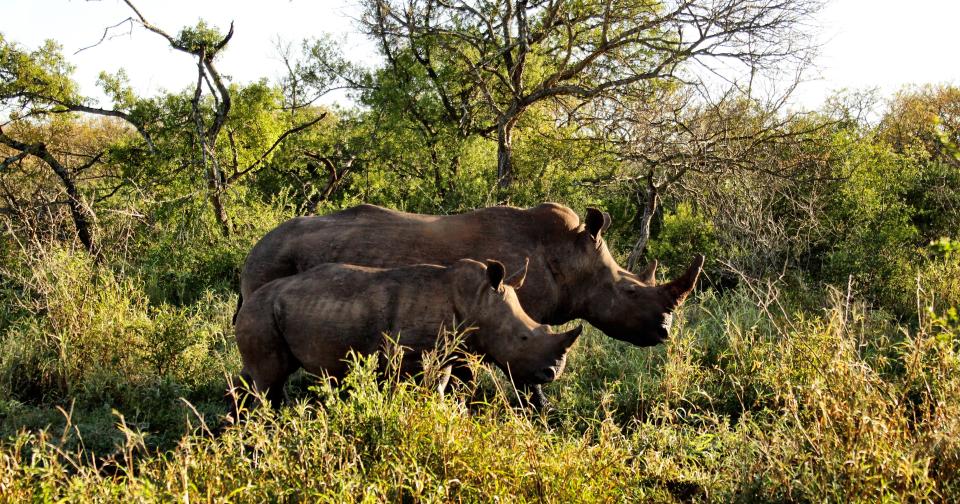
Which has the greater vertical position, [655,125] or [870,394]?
[655,125]

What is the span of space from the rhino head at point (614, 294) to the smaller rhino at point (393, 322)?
4.56ft

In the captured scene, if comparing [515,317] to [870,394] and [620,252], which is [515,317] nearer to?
[870,394]

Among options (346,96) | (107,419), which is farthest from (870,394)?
(346,96)

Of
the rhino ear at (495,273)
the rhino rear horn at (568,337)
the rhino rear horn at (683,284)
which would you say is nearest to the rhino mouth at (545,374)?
the rhino rear horn at (568,337)

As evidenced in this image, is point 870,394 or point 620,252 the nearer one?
point 870,394

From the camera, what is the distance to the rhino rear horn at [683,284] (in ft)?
21.0

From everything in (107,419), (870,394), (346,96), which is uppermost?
(346,96)

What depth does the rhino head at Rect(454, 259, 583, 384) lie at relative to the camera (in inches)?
204

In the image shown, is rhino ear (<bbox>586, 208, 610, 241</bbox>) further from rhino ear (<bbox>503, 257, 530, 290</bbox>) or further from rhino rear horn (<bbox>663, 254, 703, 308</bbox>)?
rhino ear (<bbox>503, 257, 530, 290</bbox>)

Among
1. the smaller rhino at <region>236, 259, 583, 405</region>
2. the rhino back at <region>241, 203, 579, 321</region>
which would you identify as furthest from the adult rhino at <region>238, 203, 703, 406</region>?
the smaller rhino at <region>236, 259, 583, 405</region>

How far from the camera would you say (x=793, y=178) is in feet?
38.7

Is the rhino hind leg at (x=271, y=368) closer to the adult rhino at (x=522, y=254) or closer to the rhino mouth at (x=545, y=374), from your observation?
the adult rhino at (x=522, y=254)

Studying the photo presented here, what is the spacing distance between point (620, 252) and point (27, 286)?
8.22 m

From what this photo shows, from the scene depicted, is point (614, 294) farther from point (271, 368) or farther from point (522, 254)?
point (271, 368)
